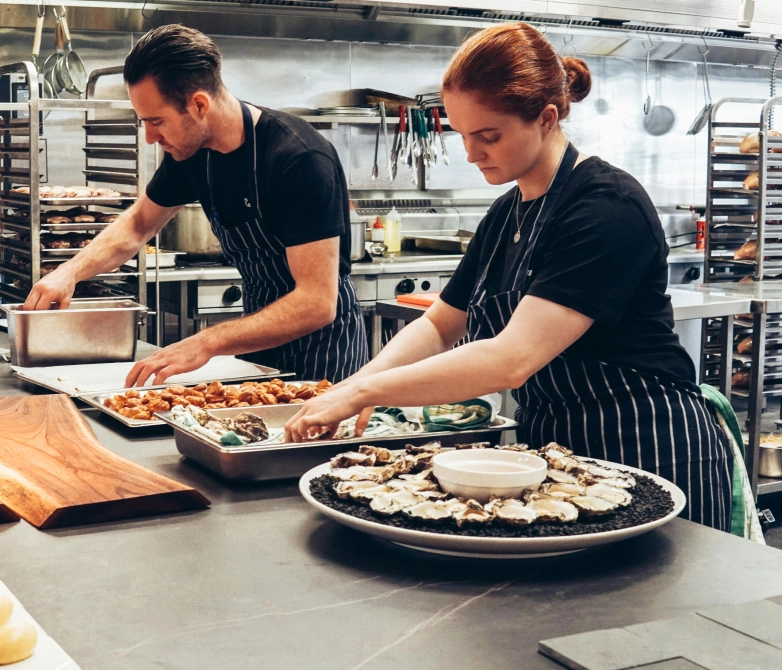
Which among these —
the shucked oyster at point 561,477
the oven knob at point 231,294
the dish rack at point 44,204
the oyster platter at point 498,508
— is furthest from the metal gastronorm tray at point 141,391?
the oven knob at point 231,294

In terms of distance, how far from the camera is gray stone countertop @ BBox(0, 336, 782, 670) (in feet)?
3.17

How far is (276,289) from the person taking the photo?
2.74 m

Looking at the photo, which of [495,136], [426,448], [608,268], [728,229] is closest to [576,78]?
[495,136]

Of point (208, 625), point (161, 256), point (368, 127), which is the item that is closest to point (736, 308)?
point (161, 256)

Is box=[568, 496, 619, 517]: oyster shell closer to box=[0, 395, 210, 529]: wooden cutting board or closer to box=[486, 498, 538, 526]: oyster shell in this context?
box=[486, 498, 538, 526]: oyster shell

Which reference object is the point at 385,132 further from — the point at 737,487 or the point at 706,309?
the point at 737,487

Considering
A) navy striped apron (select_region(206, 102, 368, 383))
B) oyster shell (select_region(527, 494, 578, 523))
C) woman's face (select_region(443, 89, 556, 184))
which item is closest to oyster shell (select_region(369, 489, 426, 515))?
oyster shell (select_region(527, 494, 578, 523))

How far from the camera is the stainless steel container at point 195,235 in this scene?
4895 millimetres

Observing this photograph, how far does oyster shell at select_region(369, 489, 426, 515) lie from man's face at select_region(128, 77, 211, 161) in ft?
4.97

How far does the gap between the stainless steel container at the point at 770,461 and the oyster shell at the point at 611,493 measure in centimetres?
323

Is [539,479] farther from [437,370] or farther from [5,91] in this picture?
[5,91]

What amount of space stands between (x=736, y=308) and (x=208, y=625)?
11.0ft

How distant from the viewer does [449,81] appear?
1.77 meters

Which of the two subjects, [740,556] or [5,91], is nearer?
[740,556]
